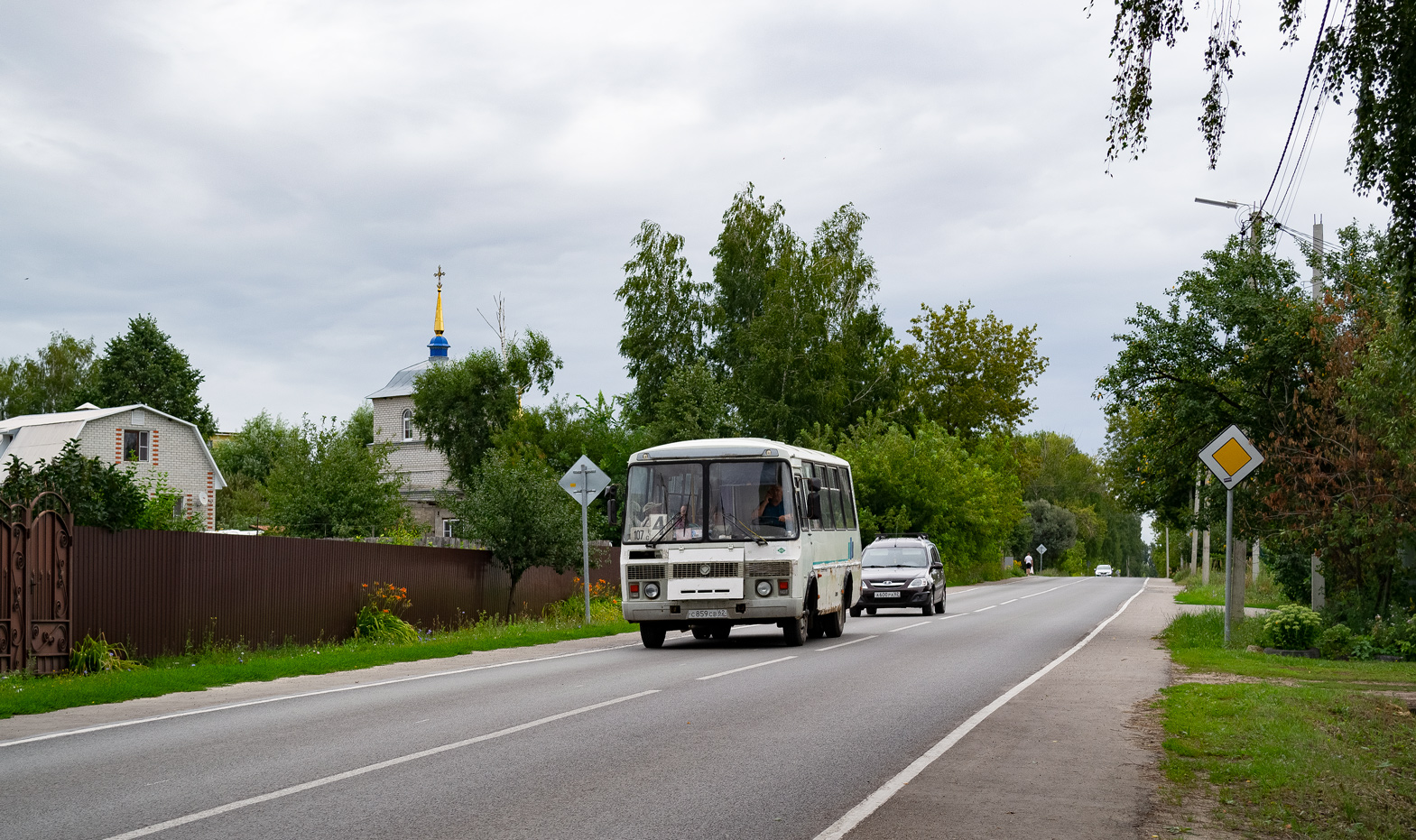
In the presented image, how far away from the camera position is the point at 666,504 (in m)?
19.3

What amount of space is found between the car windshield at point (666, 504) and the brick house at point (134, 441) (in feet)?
117

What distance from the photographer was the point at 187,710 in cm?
1209

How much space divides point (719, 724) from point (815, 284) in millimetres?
47908

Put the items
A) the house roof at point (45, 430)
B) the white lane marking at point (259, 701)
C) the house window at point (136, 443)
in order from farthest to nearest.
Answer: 1. the house window at point (136, 443)
2. the house roof at point (45, 430)
3. the white lane marking at point (259, 701)

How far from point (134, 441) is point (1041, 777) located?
5313cm

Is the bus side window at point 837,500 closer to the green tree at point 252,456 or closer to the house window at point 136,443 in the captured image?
the house window at point 136,443

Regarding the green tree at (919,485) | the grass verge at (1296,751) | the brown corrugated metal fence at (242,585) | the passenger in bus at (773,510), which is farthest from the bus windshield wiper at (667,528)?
the green tree at (919,485)

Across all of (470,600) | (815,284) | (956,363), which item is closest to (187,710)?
(470,600)

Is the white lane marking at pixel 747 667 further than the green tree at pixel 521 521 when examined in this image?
No

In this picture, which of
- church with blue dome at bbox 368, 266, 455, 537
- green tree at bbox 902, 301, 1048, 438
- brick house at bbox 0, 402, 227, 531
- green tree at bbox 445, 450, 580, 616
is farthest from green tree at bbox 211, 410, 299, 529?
green tree at bbox 445, 450, 580, 616

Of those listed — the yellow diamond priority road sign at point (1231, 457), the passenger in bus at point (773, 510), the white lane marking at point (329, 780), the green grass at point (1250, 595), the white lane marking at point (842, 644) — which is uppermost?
the yellow diamond priority road sign at point (1231, 457)

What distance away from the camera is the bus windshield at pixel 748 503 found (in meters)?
19.0

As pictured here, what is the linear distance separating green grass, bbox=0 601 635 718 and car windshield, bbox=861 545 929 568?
741 cm

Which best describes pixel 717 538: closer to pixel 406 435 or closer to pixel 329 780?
pixel 329 780
